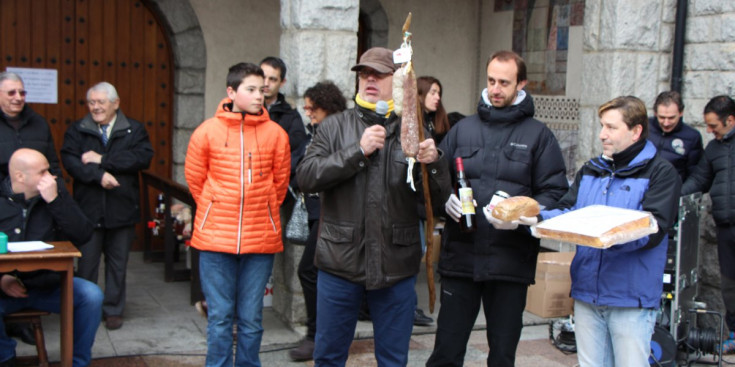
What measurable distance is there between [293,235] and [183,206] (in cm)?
275

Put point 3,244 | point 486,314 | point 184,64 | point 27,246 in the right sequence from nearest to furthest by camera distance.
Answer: point 486,314 → point 3,244 → point 27,246 → point 184,64

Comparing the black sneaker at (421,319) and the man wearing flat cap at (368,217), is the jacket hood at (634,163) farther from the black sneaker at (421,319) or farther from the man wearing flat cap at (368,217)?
the black sneaker at (421,319)

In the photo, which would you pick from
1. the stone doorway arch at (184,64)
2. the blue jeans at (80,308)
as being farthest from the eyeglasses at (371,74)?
the stone doorway arch at (184,64)

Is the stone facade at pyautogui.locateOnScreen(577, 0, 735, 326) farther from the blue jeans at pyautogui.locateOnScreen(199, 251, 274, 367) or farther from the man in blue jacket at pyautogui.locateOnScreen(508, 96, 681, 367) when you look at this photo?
the blue jeans at pyautogui.locateOnScreen(199, 251, 274, 367)

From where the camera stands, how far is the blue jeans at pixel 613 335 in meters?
3.89

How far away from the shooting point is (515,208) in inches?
150

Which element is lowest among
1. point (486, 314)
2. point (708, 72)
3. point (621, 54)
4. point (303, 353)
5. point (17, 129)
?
point (303, 353)

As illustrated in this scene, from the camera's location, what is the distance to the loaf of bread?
381cm

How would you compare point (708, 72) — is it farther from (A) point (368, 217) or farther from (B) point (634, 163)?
(A) point (368, 217)

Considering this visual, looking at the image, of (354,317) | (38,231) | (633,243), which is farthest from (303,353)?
(633,243)

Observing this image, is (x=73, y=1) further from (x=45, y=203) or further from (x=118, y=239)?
(x=45, y=203)

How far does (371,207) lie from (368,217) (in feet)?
0.16

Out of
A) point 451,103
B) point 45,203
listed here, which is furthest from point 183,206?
point 451,103

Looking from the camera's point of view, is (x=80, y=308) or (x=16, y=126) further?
(x=16, y=126)
